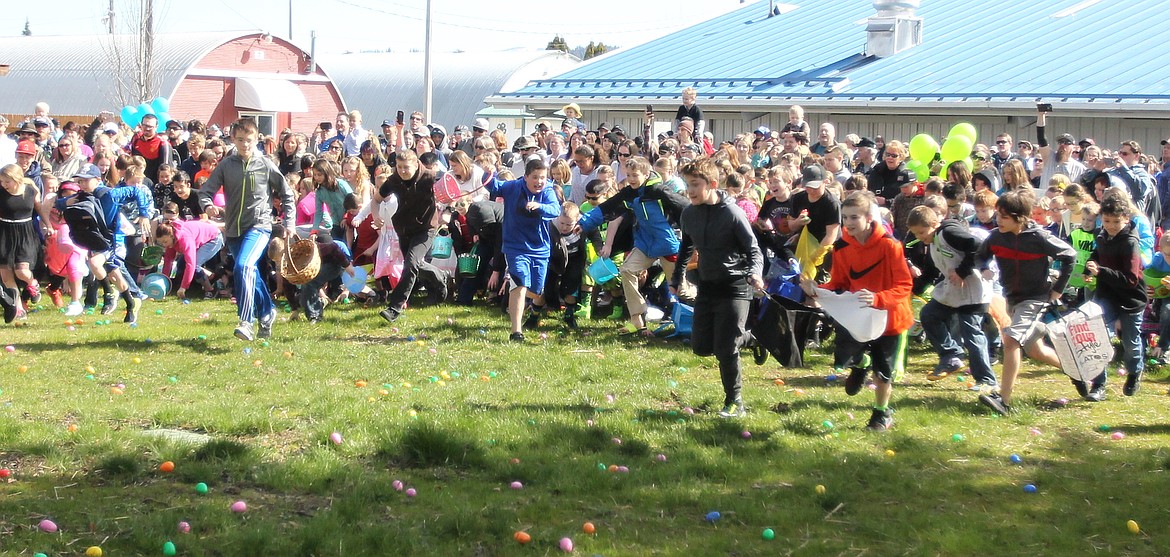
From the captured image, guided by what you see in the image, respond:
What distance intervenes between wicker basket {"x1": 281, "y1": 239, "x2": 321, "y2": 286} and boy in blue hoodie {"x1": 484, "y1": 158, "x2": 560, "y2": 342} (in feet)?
5.47

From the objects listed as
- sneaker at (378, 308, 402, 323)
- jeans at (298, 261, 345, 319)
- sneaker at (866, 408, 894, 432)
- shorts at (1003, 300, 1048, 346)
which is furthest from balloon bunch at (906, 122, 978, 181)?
jeans at (298, 261, 345, 319)

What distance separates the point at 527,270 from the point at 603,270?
3.65 feet

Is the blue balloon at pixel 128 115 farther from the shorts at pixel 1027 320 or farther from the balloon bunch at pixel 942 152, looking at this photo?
the shorts at pixel 1027 320

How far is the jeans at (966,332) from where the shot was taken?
28.8ft

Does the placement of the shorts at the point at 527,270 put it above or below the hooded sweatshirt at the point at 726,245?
below

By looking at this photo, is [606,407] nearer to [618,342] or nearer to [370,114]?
[618,342]

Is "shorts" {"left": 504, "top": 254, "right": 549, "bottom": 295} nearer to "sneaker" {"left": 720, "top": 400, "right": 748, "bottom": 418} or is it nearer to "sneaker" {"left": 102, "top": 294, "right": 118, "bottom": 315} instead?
"sneaker" {"left": 720, "top": 400, "right": 748, "bottom": 418}

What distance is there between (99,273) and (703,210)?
651 centimetres

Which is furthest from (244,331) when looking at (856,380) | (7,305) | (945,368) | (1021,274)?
(1021,274)

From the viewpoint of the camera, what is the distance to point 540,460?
6777 mm

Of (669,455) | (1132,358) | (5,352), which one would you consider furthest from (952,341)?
(5,352)

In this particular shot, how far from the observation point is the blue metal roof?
1900 cm

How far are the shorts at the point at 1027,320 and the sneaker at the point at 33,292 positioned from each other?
8.99 meters

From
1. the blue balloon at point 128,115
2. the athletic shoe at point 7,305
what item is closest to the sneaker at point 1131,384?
the athletic shoe at point 7,305
